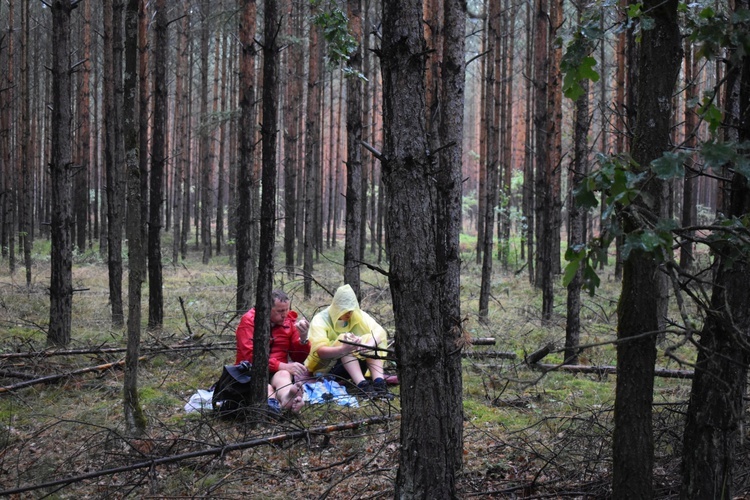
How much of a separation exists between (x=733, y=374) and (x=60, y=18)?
298 inches

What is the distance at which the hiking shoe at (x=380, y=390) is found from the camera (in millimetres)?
5488

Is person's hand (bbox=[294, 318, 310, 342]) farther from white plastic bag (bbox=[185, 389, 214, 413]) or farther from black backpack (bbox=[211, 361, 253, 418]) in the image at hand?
white plastic bag (bbox=[185, 389, 214, 413])

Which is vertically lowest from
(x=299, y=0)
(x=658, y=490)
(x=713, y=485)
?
(x=658, y=490)

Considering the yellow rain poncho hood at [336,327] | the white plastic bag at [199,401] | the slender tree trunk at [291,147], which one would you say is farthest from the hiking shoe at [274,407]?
the slender tree trunk at [291,147]

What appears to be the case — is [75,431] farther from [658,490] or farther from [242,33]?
[242,33]

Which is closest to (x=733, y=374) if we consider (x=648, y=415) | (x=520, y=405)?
(x=648, y=415)

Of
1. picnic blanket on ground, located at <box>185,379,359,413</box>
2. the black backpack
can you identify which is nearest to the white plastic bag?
picnic blanket on ground, located at <box>185,379,359,413</box>

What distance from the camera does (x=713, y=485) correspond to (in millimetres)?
2594

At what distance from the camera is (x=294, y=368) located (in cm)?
578

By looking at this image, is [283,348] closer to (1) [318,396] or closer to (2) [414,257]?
(1) [318,396]

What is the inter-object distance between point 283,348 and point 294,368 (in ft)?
1.06

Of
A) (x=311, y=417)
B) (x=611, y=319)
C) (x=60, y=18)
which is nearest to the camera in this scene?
(x=311, y=417)

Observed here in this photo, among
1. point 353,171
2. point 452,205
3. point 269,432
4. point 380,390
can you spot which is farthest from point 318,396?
point 353,171

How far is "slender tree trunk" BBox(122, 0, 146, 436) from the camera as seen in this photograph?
453cm
